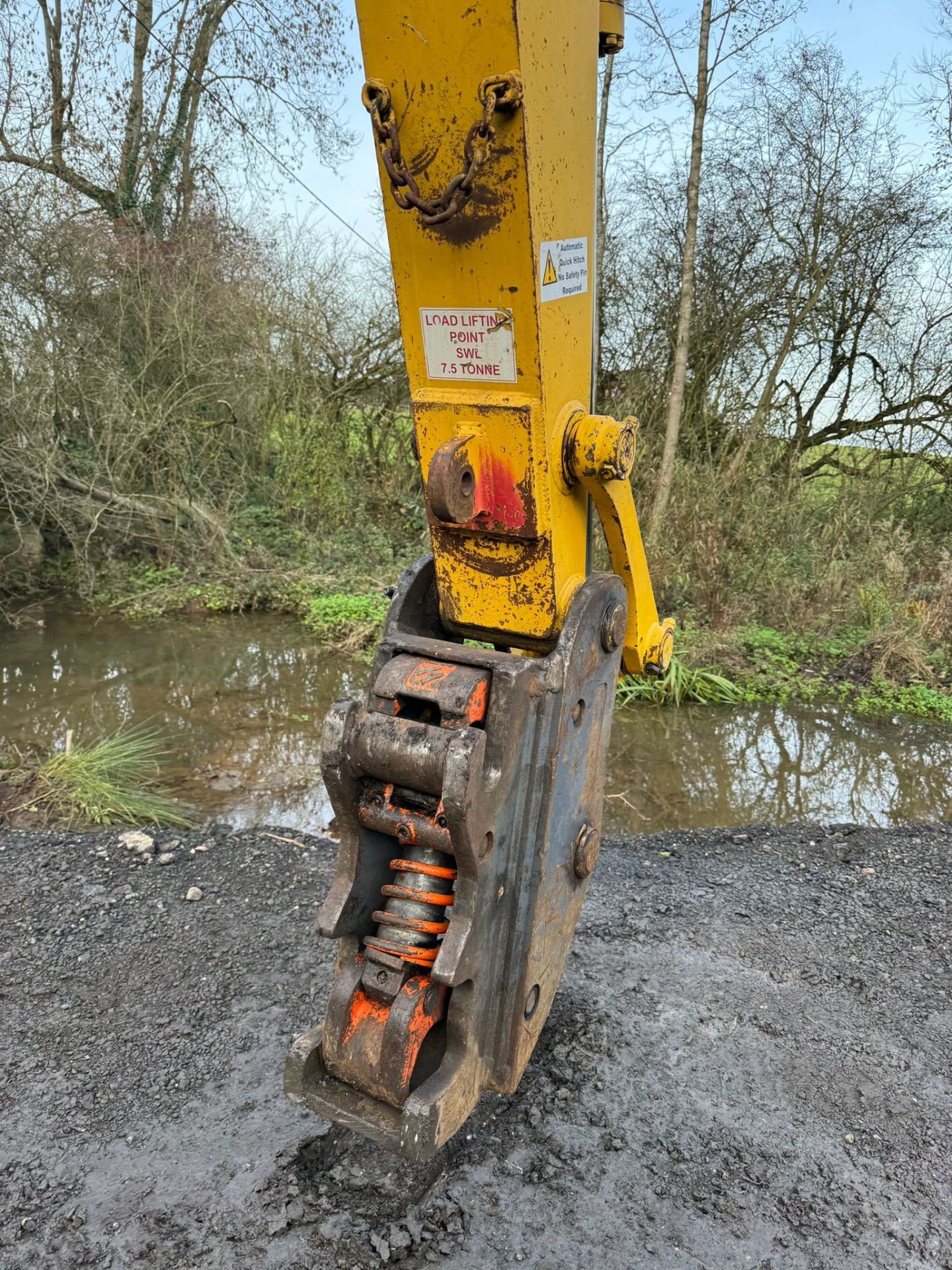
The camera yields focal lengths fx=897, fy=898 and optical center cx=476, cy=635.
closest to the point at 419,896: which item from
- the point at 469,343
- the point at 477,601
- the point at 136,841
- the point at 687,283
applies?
the point at 477,601

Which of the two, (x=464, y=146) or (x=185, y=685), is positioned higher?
(x=464, y=146)

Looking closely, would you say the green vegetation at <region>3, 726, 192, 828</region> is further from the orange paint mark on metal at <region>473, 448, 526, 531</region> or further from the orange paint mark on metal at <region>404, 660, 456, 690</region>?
the orange paint mark on metal at <region>473, 448, 526, 531</region>

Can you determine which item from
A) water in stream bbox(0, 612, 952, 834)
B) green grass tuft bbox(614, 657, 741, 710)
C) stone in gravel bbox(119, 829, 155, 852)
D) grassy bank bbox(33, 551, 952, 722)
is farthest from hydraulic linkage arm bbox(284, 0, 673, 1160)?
grassy bank bbox(33, 551, 952, 722)

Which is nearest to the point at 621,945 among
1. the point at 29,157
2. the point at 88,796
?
the point at 88,796

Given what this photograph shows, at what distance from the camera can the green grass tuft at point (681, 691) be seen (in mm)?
6527

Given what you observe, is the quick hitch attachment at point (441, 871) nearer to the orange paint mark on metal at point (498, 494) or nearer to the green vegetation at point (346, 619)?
the orange paint mark on metal at point (498, 494)

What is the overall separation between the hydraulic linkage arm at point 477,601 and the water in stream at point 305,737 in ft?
8.72

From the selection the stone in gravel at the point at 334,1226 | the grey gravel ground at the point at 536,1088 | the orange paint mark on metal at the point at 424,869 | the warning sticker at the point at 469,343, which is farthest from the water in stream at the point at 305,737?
the warning sticker at the point at 469,343

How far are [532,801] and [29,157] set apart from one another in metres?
9.21

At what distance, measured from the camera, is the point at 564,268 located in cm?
215

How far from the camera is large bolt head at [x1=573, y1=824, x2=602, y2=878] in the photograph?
2.49m

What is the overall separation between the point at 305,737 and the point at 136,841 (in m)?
1.83

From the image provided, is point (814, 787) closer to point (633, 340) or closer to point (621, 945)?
point (621, 945)

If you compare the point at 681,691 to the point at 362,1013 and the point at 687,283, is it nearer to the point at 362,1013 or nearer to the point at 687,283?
the point at 687,283
